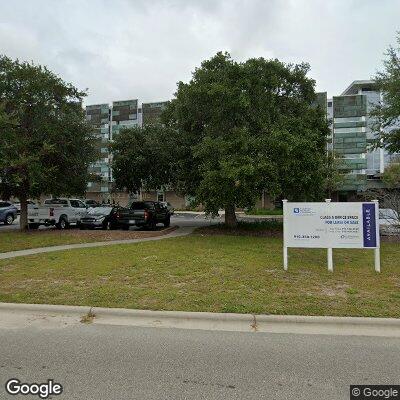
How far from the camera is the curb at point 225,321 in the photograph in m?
5.37

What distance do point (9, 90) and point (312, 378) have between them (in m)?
17.2

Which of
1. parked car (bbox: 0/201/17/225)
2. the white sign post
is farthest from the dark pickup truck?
the white sign post

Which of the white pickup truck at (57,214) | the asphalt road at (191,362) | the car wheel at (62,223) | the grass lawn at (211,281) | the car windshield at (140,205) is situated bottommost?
the asphalt road at (191,362)

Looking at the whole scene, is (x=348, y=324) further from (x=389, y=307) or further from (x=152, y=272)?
(x=152, y=272)

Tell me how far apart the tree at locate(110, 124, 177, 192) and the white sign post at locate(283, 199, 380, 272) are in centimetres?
1084

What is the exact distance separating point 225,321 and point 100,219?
53.8 ft

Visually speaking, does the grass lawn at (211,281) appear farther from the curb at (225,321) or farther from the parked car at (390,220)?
the parked car at (390,220)

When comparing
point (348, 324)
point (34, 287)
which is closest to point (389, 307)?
point (348, 324)

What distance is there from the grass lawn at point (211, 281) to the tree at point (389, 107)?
25.7 feet

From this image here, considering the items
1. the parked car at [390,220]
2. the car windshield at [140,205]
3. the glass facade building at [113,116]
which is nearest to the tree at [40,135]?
the car windshield at [140,205]

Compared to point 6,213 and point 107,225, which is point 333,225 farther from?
point 6,213

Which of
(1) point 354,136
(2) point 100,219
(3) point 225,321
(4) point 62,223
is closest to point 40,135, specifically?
(2) point 100,219

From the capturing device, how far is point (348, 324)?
216 inches

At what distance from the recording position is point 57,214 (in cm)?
2136
